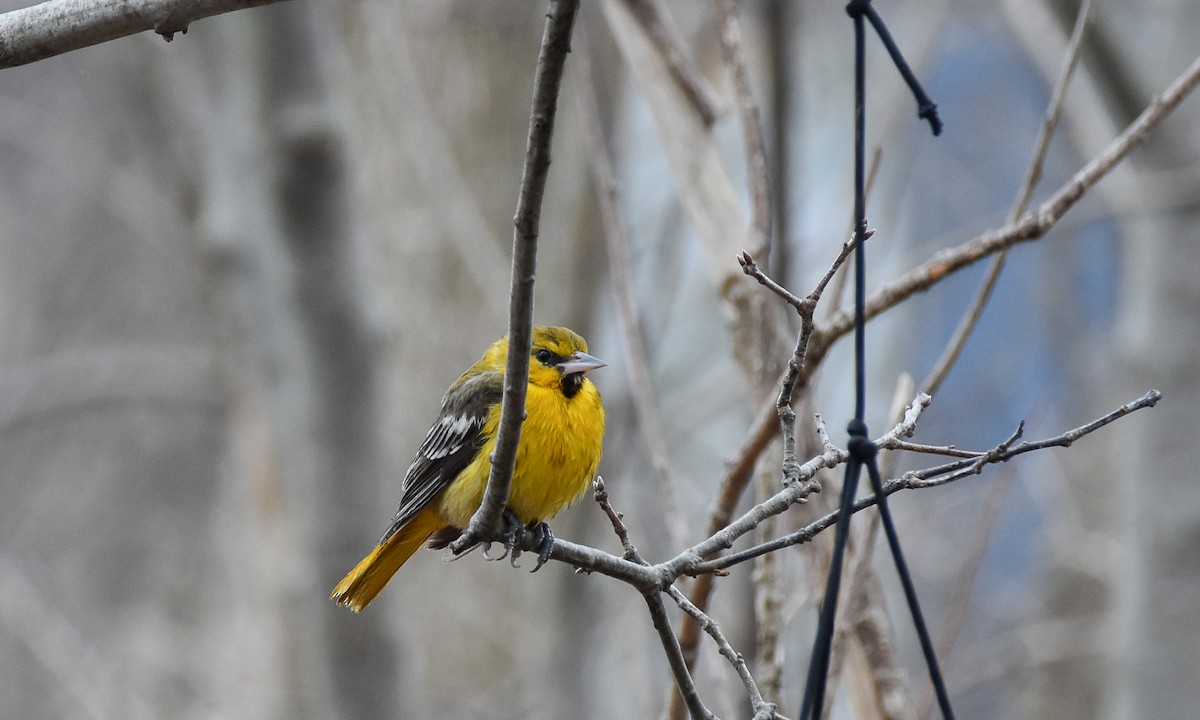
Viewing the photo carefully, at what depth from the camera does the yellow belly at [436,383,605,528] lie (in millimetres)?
3242

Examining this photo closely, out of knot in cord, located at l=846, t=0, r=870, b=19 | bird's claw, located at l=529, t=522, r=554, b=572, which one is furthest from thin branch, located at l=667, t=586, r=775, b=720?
knot in cord, located at l=846, t=0, r=870, b=19

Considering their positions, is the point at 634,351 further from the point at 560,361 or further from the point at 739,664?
the point at 739,664

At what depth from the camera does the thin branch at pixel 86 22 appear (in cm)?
190

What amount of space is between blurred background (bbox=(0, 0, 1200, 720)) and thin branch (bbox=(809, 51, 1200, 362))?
0.80 ft

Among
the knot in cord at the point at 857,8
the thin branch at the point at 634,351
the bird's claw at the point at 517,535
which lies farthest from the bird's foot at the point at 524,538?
the knot in cord at the point at 857,8

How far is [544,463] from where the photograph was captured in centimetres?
328

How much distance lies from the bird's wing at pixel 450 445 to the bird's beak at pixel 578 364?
191mm

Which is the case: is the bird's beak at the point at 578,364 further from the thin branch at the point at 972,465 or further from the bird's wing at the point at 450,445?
the thin branch at the point at 972,465

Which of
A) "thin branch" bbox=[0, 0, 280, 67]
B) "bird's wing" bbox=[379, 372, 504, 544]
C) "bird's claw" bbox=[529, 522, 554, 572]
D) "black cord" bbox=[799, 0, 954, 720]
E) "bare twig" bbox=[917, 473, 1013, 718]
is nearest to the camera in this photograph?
"black cord" bbox=[799, 0, 954, 720]

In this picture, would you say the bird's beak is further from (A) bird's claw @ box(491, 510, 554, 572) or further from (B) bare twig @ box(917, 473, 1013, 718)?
(B) bare twig @ box(917, 473, 1013, 718)

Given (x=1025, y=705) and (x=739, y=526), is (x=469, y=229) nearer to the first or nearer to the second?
(x=739, y=526)

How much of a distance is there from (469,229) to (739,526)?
17.1ft

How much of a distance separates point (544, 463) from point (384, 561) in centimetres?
74

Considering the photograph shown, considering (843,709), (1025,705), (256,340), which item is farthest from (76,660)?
(1025,705)
